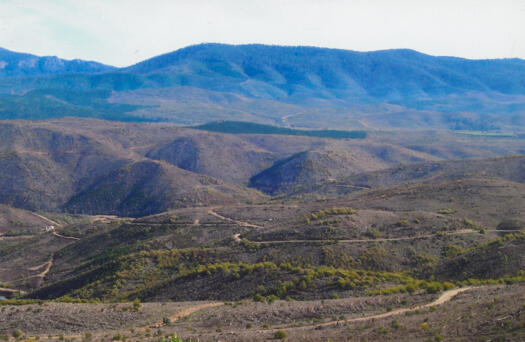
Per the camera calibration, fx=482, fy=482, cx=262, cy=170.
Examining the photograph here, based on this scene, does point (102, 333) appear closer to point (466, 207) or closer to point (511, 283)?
point (511, 283)

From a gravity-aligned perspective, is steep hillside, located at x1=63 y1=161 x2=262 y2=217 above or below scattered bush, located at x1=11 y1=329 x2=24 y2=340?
below

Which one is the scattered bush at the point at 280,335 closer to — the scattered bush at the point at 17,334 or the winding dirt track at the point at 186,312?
the winding dirt track at the point at 186,312

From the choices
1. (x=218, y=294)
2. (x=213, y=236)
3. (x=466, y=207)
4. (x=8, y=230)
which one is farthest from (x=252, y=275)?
(x=8, y=230)

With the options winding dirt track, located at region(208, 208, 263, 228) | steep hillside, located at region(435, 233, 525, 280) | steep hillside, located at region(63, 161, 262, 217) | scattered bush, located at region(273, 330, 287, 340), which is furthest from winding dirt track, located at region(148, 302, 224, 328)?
steep hillside, located at region(63, 161, 262, 217)

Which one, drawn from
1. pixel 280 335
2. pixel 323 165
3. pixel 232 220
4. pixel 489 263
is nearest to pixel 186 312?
pixel 280 335

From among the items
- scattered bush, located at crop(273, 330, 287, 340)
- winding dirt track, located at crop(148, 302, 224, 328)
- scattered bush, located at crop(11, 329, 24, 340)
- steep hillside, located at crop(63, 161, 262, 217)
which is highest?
scattered bush, located at crop(273, 330, 287, 340)

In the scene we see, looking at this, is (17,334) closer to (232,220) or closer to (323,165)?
(232,220)

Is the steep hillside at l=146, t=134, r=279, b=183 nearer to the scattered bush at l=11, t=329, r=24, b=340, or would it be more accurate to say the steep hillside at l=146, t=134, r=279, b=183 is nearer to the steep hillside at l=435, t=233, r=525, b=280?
the steep hillside at l=435, t=233, r=525, b=280

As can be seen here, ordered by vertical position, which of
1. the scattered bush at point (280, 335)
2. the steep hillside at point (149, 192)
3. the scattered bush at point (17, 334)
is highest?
the scattered bush at point (280, 335)

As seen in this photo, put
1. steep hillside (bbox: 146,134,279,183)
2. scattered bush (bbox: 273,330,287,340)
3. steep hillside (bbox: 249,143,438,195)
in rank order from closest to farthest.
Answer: scattered bush (bbox: 273,330,287,340) → steep hillside (bbox: 249,143,438,195) → steep hillside (bbox: 146,134,279,183)

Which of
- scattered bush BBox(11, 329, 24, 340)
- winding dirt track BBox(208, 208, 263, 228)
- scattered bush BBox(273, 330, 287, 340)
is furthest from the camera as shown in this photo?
winding dirt track BBox(208, 208, 263, 228)

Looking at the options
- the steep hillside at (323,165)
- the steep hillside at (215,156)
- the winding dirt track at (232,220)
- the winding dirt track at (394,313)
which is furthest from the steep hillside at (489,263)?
the steep hillside at (215,156)

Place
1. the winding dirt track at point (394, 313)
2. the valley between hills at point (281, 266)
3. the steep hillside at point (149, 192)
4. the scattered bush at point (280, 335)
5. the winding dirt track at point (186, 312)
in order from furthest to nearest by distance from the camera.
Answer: the steep hillside at point (149, 192) < the winding dirt track at point (186, 312) < the valley between hills at point (281, 266) < the winding dirt track at point (394, 313) < the scattered bush at point (280, 335)

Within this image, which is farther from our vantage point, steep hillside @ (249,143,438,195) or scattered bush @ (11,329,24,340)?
steep hillside @ (249,143,438,195)
